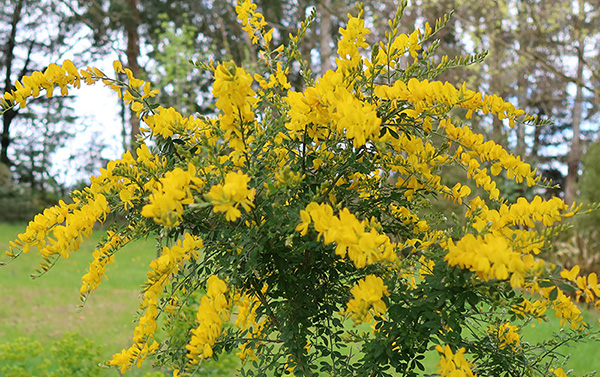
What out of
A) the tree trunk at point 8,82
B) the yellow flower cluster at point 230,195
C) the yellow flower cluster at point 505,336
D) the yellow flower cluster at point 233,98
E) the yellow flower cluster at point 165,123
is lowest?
the yellow flower cluster at point 230,195

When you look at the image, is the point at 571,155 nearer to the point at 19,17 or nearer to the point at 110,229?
the point at 110,229

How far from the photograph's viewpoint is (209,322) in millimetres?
1297

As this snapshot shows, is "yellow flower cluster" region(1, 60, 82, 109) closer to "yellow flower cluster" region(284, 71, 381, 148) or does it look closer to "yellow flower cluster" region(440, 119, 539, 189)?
"yellow flower cluster" region(284, 71, 381, 148)

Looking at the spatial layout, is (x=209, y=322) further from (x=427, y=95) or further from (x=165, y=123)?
(x=427, y=95)

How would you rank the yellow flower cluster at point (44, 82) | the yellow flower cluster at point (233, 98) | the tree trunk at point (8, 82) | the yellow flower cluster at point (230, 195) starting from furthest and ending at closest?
the tree trunk at point (8, 82), the yellow flower cluster at point (44, 82), the yellow flower cluster at point (233, 98), the yellow flower cluster at point (230, 195)

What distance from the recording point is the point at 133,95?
149cm

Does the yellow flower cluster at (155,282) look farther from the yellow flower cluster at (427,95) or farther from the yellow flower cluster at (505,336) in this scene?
the yellow flower cluster at (505,336)

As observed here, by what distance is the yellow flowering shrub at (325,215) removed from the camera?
1162 millimetres

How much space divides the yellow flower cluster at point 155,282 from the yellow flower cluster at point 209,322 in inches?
4.1

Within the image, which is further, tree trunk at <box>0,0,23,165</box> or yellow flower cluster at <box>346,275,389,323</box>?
tree trunk at <box>0,0,23,165</box>

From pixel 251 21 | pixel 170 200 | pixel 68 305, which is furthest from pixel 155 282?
pixel 68 305

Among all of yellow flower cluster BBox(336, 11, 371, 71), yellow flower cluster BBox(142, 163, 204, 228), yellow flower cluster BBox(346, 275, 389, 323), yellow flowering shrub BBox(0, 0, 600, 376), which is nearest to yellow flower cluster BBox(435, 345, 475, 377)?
yellow flowering shrub BBox(0, 0, 600, 376)

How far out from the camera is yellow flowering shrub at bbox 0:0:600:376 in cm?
116

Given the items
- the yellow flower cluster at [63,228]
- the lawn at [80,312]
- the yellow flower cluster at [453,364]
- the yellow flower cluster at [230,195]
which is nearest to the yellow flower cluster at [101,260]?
the yellow flower cluster at [63,228]
